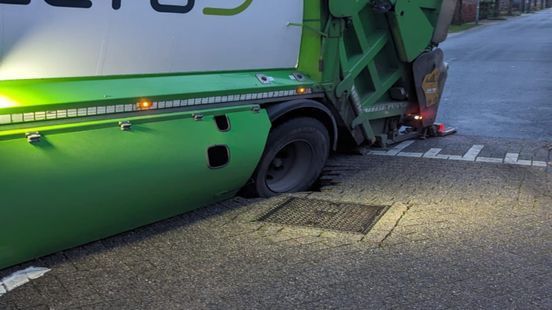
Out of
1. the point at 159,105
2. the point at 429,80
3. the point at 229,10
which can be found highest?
the point at 229,10

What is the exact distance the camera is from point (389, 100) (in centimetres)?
697

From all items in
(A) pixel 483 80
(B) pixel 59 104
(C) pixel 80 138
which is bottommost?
(A) pixel 483 80

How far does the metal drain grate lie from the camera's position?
450 cm

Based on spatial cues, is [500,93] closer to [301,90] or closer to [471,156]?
[471,156]

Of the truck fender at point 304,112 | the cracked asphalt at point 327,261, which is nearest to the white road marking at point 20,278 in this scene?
the cracked asphalt at point 327,261

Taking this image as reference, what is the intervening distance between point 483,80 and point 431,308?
11.7 metres

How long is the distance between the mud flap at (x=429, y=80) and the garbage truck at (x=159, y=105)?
3.31ft

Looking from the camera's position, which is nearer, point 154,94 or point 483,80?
point 154,94

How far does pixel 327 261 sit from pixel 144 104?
1.63m

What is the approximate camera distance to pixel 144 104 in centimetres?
403

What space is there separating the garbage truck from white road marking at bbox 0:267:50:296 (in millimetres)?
110

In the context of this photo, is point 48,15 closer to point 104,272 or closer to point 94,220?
point 94,220

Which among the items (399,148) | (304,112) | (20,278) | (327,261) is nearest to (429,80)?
(399,148)

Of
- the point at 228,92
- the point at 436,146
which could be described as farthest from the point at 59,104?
the point at 436,146
